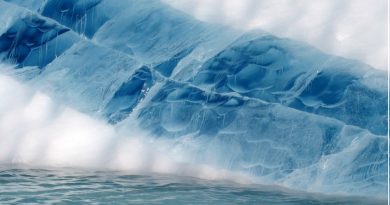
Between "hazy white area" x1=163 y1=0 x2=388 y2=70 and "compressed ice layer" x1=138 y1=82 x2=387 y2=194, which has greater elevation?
"hazy white area" x1=163 y1=0 x2=388 y2=70

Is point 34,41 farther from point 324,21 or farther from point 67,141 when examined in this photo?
point 324,21

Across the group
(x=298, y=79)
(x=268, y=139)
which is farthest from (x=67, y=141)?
(x=298, y=79)

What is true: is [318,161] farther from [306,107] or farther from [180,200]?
[180,200]

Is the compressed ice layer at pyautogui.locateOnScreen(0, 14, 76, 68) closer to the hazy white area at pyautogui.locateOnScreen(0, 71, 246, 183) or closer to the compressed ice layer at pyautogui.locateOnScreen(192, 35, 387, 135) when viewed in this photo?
the hazy white area at pyautogui.locateOnScreen(0, 71, 246, 183)

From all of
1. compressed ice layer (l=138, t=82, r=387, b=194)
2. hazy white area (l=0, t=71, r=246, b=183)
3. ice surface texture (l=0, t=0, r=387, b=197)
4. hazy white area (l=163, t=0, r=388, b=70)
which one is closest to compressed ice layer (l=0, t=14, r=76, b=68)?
ice surface texture (l=0, t=0, r=387, b=197)

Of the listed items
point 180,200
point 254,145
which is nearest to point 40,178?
point 180,200

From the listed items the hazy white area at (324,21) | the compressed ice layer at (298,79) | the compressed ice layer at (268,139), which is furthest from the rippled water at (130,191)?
the hazy white area at (324,21)

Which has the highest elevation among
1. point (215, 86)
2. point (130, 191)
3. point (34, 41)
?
point (34, 41)
